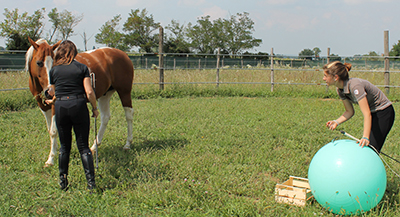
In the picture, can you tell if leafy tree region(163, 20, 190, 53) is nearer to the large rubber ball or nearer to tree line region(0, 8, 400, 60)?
tree line region(0, 8, 400, 60)

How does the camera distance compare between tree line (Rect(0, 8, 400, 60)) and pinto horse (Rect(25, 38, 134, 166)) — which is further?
tree line (Rect(0, 8, 400, 60))

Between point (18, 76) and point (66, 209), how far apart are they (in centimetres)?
818

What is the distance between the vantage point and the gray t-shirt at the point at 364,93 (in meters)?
2.95

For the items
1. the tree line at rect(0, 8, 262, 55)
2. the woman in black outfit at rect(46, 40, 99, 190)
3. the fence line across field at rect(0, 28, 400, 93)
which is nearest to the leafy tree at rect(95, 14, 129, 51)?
the tree line at rect(0, 8, 262, 55)

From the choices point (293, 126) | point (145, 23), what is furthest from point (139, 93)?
point (145, 23)

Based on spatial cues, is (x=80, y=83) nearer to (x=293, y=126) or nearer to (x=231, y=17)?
(x=293, y=126)

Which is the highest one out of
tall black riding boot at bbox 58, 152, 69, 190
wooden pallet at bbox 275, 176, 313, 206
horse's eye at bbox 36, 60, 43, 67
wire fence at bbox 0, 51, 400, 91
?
wire fence at bbox 0, 51, 400, 91

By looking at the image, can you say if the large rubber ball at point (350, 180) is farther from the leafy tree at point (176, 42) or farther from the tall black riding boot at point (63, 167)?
the leafy tree at point (176, 42)

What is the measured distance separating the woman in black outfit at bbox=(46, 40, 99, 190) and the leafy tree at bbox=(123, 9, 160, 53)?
4631 centimetres

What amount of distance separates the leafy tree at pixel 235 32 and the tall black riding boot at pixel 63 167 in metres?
46.1

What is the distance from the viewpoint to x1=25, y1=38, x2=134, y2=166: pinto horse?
3.58m

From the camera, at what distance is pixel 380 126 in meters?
3.12

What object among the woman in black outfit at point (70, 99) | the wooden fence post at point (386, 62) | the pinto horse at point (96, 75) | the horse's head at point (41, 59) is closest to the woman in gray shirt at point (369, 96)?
the woman in black outfit at point (70, 99)

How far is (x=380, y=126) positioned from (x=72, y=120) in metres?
3.21
